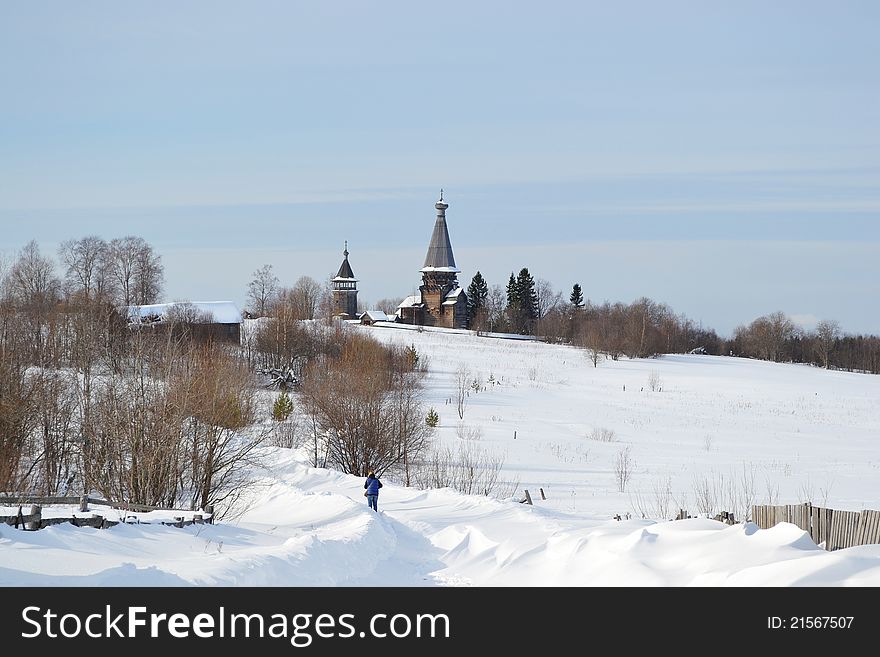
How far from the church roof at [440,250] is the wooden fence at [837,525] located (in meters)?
92.6

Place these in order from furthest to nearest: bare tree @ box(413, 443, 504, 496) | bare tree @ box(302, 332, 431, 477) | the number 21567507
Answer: bare tree @ box(302, 332, 431, 477) → bare tree @ box(413, 443, 504, 496) → the number 21567507

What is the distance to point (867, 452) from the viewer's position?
36562 mm

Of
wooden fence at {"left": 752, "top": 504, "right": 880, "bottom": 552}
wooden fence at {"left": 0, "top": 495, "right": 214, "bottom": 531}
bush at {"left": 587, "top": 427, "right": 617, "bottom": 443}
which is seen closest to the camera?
wooden fence at {"left": 752, "top": 504, "right": 880, "bottom": 552}

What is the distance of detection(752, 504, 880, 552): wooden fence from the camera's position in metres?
11.0

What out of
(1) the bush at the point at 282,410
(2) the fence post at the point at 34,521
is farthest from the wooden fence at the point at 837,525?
(1) the bush at the point at 282,410

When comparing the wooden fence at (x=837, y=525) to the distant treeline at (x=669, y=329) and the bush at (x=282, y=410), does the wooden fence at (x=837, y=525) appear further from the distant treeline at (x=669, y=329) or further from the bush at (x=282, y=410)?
the distant treeline at (x=669, y=329)

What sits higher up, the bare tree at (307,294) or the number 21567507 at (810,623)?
the bare tree at (307,294)

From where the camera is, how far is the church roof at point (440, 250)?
105 meters

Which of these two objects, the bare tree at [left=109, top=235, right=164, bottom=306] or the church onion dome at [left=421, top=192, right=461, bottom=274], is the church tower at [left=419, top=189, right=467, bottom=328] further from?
the bare tree at [left=109, top=235, right=164, bottom=306]

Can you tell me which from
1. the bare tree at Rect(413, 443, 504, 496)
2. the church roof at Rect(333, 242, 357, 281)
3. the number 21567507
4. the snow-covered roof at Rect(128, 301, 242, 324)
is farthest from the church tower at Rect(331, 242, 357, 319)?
the number 21567507

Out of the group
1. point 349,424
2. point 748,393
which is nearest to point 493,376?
point 748,393

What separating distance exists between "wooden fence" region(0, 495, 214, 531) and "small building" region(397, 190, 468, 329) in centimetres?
8395

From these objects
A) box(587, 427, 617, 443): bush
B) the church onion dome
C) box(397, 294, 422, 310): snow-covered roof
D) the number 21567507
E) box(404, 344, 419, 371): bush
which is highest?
the church onion dome

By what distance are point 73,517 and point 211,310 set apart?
56709mm
